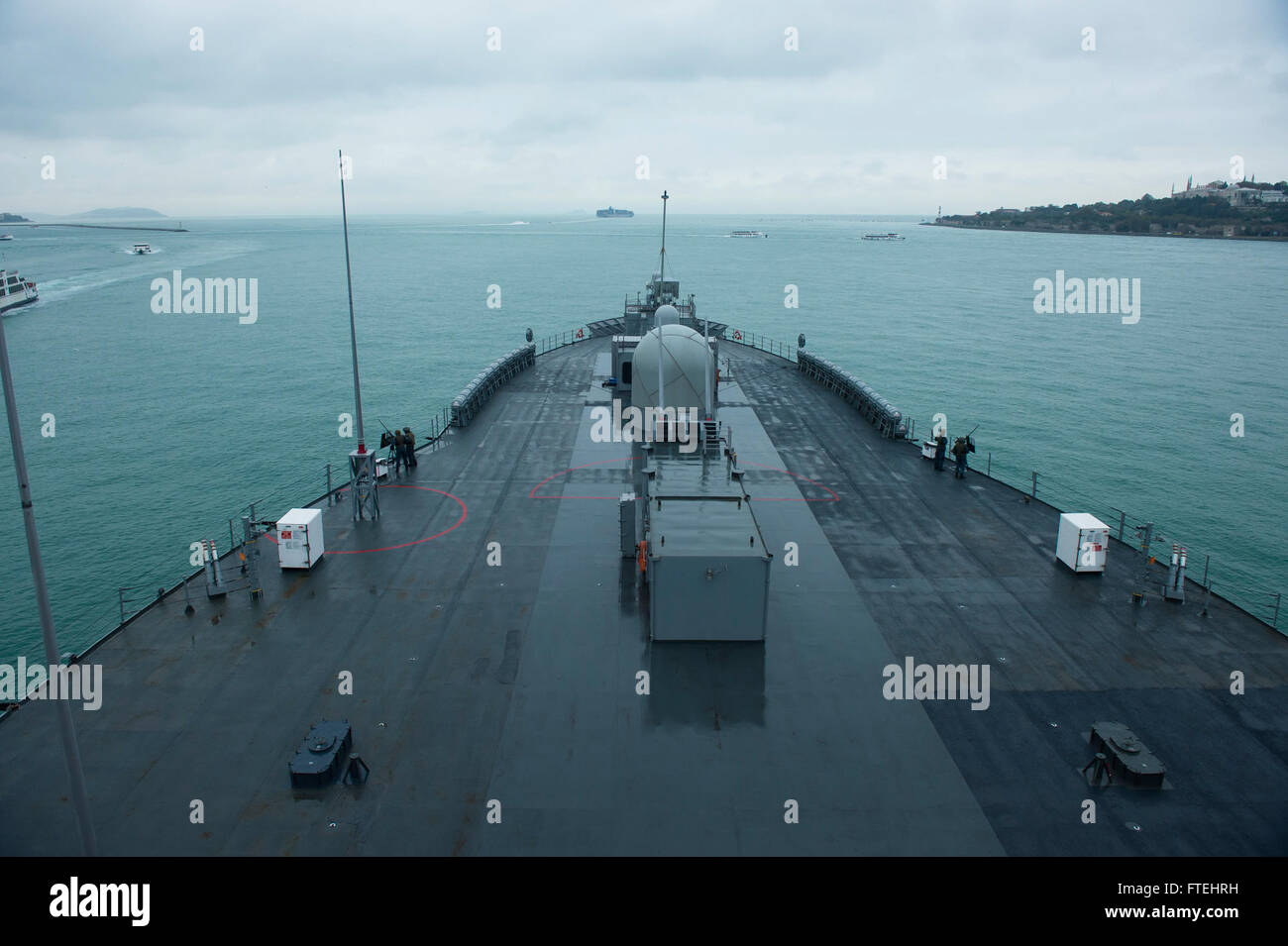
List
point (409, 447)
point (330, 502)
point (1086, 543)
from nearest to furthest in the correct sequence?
point (1086, 543)
point (330, 502)
point (409, 447)

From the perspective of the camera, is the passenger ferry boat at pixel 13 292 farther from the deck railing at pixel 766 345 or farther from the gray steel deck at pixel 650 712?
the gray steel deck at pixel 650 712

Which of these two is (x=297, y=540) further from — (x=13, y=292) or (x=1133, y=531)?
(x=13, y=292)

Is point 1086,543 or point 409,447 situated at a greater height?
point 409,447

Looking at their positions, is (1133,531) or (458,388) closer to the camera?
(1133,531)

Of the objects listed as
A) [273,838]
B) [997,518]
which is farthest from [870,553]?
[273,838]

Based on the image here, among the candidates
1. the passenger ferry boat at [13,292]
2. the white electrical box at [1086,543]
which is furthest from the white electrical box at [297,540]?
the passenger ferry boat at [13,292]

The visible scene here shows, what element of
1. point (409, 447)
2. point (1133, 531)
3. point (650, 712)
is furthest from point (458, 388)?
point (650, 712)

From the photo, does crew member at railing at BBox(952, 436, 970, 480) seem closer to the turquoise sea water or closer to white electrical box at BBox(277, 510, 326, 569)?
the turquoise sea water
